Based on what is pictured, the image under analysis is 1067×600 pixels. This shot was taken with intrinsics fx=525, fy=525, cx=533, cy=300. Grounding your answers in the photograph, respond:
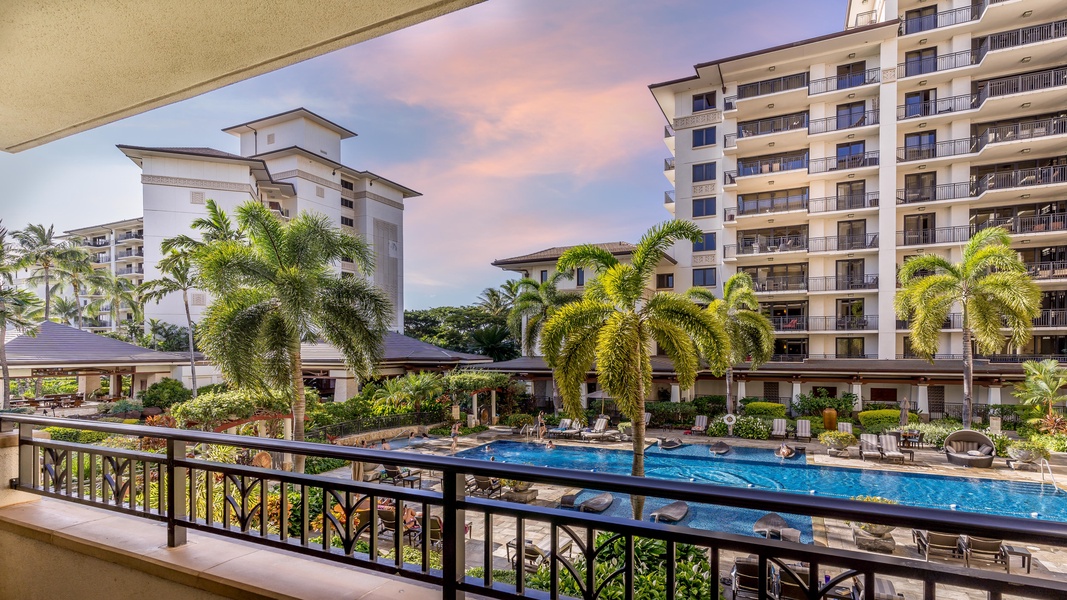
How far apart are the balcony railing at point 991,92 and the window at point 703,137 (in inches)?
374

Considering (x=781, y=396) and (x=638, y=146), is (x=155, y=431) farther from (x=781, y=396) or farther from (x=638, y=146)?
(x=638, y=146)

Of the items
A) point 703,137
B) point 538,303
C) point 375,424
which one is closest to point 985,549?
point 375,424

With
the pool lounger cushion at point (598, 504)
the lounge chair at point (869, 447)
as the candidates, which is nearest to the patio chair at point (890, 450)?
the lounge chair at point (869, 447)

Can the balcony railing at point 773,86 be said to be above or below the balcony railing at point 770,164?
above

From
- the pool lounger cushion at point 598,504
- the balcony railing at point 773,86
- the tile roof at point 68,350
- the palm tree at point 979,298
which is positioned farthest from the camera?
the balcony railing at point 773,86

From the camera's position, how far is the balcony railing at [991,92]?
2512cm

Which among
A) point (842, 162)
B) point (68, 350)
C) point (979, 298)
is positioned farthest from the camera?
point (842, 162)

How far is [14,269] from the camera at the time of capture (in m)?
25.8

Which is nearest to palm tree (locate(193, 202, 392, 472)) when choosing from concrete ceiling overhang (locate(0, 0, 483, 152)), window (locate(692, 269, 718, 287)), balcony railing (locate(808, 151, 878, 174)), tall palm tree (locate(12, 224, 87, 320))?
concrete ceiling overhang (locate(0, 0, 483, 152))

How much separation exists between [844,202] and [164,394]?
3518 cm

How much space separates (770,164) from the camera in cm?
3084

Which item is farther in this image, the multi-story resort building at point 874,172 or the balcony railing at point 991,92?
the multi-story resort building at point 874,172

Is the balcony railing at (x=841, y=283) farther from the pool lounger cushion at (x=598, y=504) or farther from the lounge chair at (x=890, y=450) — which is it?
the pool lounger cushion at (x=598, y=504)

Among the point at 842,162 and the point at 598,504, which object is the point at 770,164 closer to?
the point at 842,162
